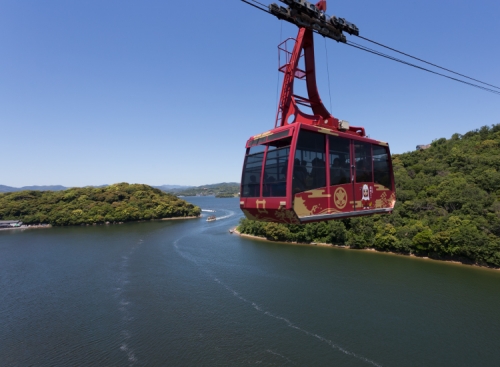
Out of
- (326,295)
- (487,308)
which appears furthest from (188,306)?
(487,308)

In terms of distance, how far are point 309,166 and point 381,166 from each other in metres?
2.87

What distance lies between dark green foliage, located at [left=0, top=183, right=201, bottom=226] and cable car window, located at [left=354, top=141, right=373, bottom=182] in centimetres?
6075

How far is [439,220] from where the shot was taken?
95.3 ft

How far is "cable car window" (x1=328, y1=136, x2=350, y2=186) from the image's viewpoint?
582 centimetres

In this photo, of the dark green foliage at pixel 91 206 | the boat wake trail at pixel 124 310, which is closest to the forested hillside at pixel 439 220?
the boat wake trail at pixel 124 310

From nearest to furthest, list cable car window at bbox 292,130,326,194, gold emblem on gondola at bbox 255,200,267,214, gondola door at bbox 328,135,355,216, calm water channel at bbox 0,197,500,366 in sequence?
cable car window at bbox 292,130,326,194, gold emblem on gondola at bbox 255,200,267,214, gondola door at bbox 328,135,355,216, calm water channel at bbox 0,197,500,366

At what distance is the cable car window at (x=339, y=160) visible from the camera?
5.82 metres

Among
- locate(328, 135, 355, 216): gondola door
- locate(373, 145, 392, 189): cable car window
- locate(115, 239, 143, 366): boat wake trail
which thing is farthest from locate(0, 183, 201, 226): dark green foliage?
locate(328, 135, 355, 216): gondola door

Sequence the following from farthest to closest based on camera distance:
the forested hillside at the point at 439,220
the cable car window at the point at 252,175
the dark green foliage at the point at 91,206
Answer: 1. the dark green foliage at the point at 91,206
2. the forested hillside at the point at 439,220
3. the cable car window at the point at 252,175

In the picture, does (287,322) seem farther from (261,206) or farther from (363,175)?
(261,206)

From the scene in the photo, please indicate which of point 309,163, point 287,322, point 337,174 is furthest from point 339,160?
point 287,322

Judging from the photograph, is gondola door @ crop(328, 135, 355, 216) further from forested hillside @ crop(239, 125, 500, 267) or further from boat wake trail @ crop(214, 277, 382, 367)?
forested hillside @ crop(239, 125, 500, 267)

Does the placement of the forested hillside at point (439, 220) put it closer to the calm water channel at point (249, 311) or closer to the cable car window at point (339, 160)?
the calm water channel at point (249, 311)

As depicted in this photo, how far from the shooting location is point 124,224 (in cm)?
5806
